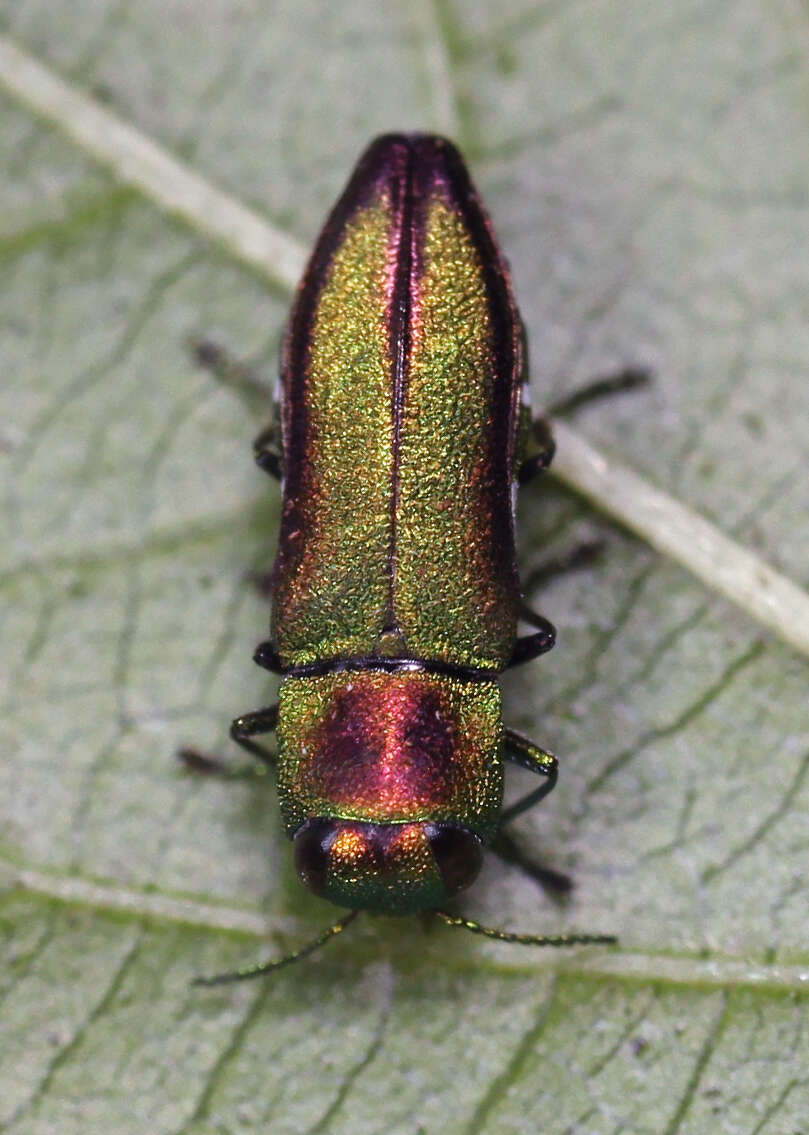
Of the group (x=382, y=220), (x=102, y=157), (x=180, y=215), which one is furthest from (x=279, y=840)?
(x=102, y=157)

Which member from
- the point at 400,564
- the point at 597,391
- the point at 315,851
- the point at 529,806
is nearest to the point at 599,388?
the point at 597,391

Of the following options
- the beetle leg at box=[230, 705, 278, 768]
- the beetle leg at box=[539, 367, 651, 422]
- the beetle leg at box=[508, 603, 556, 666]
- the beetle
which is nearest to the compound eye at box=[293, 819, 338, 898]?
the beetle

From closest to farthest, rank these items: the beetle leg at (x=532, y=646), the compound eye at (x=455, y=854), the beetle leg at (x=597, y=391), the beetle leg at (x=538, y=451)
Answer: the compound eye at (x=455, y=854) → the beetle leg at (x=532, y=646) → the beetle leg at (x=538, y=451) → the beetle leg at (x=597, y=391)

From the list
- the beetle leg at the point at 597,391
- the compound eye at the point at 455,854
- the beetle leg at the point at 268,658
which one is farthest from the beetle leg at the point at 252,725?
the beetle leg at the point at 597,391

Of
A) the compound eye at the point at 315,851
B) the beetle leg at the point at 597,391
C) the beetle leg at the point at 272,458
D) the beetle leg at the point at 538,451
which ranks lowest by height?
the compound eye at the point at 315,851

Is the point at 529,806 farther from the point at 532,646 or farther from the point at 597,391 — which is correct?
the point at 597,391

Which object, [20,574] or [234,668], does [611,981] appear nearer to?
[234,668]

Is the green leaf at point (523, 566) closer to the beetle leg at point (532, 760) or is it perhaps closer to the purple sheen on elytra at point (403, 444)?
the beetle leg at point (532, 760)

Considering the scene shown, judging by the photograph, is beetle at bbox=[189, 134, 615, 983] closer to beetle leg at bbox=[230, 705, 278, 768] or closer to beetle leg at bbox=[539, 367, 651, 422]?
beetle leg at bbox=[230, 705, 278, 768]
